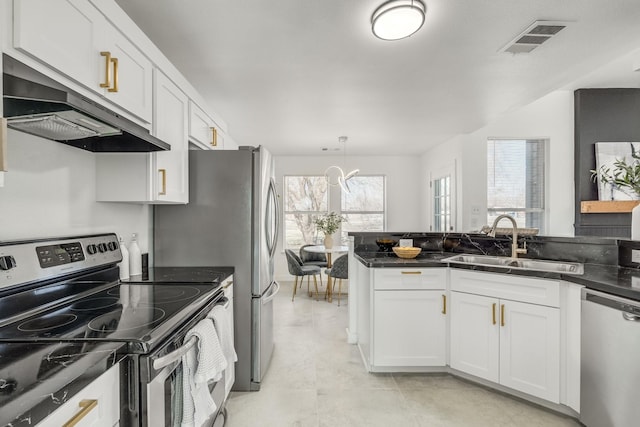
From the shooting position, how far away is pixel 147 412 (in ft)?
3.43

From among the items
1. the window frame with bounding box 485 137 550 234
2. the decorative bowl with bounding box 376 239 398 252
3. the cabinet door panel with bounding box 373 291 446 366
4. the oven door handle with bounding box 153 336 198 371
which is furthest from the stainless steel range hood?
the window frame with bounding box 485 137 550 234

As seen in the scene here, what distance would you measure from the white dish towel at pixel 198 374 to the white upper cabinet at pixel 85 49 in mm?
1069

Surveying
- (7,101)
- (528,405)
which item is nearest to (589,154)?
(528,405)

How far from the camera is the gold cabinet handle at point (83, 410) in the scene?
77 cm

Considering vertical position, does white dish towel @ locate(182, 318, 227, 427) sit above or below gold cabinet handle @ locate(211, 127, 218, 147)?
below

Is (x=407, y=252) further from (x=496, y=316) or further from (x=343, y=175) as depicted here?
(x=343, y=175)

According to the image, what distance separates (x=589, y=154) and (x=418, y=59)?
349cm

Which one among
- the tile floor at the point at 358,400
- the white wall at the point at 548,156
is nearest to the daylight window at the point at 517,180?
the white wall at the point at 548,156

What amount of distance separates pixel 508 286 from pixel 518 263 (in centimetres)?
55

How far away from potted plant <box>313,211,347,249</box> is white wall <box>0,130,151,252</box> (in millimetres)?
3582

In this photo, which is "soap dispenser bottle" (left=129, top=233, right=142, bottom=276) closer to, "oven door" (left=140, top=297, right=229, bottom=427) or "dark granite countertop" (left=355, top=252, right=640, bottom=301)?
"oven door" (left=140, top=297, right=229, bottom=427)

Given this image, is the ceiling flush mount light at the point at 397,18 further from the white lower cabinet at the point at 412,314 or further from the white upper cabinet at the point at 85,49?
the white lower cabinet at the point at 412,314

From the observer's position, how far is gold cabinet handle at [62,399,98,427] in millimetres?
772

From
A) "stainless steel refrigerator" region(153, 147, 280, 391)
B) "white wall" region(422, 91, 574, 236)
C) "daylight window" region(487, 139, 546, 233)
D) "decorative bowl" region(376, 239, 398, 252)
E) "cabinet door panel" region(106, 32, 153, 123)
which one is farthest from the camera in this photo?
"daylight window" region(487, 139, 546, 233)
